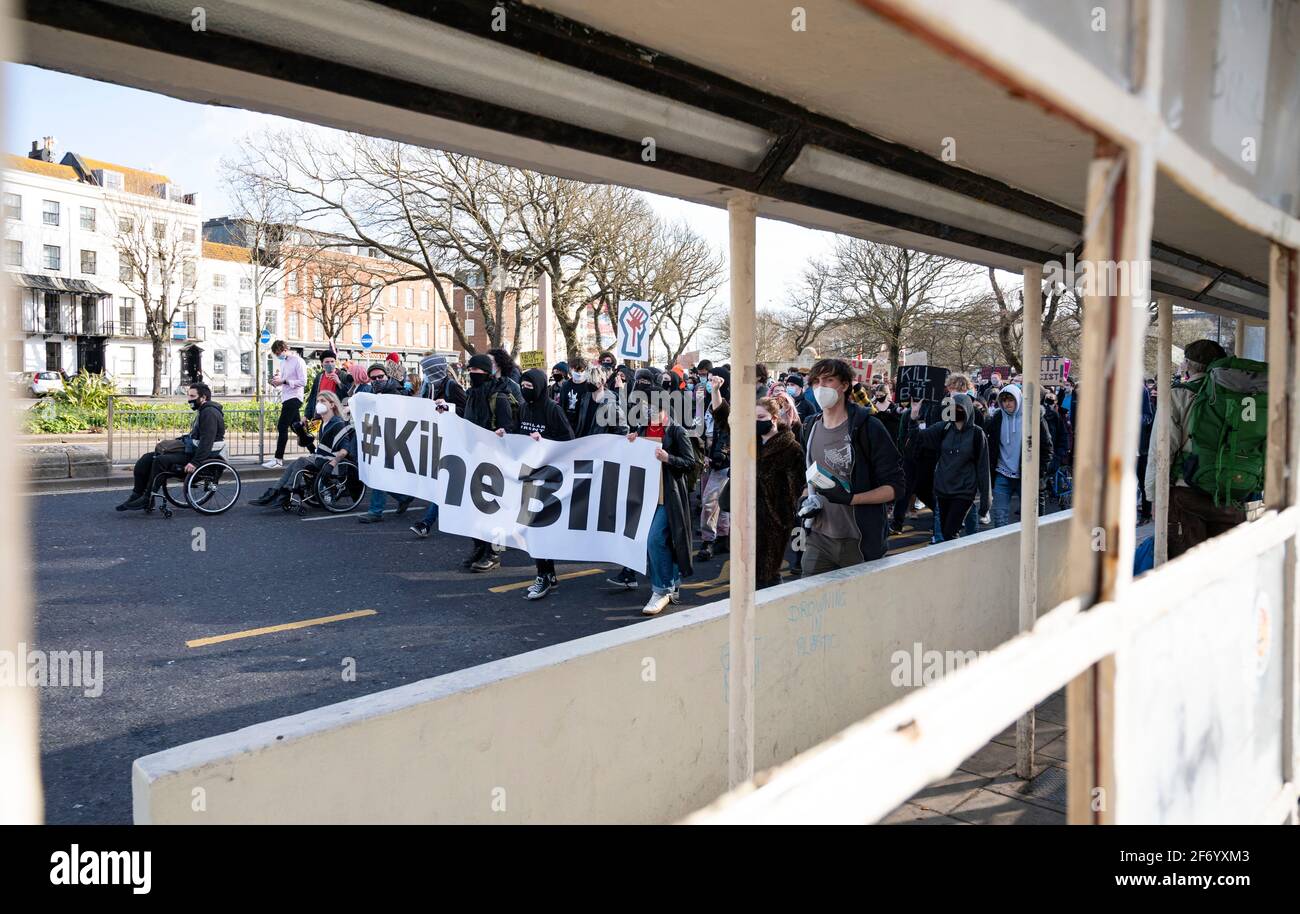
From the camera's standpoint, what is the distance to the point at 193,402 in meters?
11.6

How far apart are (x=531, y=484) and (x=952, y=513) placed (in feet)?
14.6

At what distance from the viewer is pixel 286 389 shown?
16344 millimetres

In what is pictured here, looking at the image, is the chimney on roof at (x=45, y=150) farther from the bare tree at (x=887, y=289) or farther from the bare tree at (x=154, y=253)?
the bare tree at (x=887, y=289)

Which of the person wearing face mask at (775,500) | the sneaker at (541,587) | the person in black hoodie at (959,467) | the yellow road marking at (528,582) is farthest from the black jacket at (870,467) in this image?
the person in black hoodie at (959,467)

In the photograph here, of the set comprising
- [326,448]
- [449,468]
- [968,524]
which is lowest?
[968,524]

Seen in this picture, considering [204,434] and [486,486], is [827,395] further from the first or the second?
[204,434]

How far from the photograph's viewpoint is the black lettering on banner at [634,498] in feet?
24.5

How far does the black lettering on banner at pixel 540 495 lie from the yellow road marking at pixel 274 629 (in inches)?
62.0

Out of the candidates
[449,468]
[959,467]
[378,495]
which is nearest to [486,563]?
[449,468]

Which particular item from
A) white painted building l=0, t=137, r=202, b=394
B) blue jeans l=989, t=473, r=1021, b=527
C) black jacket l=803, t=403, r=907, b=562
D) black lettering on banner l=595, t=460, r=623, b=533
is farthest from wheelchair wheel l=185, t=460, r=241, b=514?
white painted building l=0, t=137, r=202, b=394

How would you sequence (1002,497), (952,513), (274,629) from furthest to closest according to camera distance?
1. (1002,497)
2. (952,513)
3. (274,629)

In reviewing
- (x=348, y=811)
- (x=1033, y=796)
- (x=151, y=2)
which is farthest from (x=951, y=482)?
(x=151, y=2)
